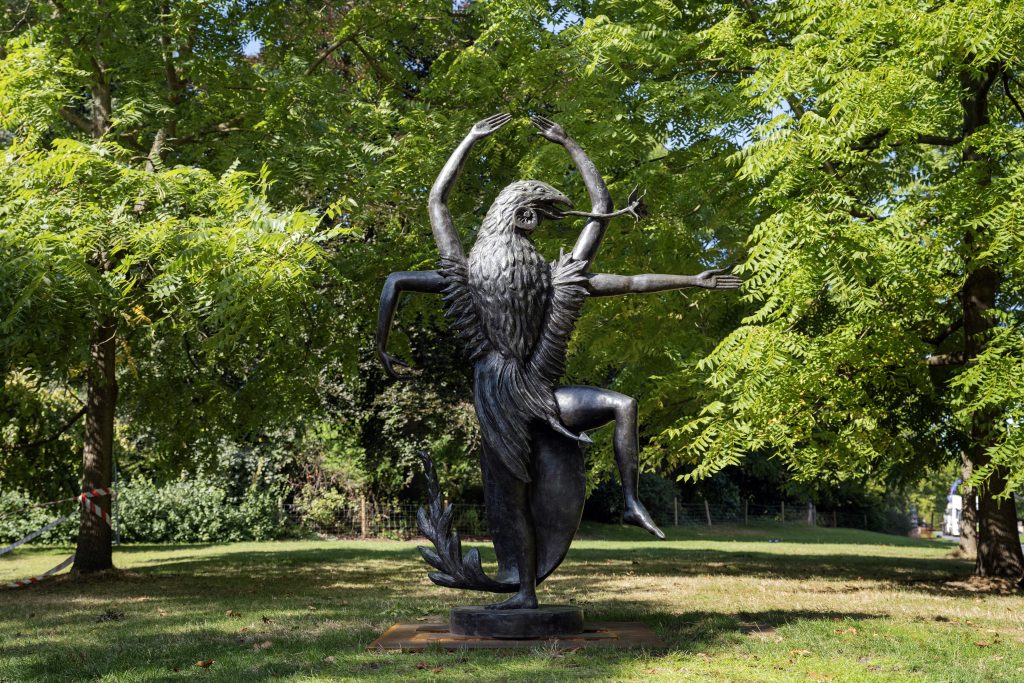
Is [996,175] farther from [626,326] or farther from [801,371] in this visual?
[626,326]

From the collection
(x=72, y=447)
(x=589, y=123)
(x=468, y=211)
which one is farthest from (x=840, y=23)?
(x=72, y=447)

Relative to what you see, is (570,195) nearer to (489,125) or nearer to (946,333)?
(946,333)

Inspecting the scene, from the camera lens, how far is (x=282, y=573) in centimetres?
1575

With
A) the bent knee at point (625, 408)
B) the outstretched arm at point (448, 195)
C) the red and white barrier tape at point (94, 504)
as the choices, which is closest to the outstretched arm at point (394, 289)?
the outstretched arm at point (448, 195)

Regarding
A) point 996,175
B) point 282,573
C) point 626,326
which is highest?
point 996,175

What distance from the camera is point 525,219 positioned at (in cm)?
729

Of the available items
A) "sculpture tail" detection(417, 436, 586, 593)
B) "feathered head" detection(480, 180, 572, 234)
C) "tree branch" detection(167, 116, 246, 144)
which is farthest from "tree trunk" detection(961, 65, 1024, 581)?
"tree branch" detection(167, 116, 246, 144)

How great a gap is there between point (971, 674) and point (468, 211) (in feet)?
34.9

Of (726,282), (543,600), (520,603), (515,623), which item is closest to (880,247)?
(726,282)

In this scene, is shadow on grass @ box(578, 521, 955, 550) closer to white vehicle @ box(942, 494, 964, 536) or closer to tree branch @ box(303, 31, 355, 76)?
white vehicle @ box(942, 494, 964, 536)

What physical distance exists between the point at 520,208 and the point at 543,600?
5451 millimetres

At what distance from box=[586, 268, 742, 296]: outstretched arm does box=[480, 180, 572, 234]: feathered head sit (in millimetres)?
592

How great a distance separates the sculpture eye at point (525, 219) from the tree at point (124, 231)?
3.94 meters

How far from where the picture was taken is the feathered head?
726cm
